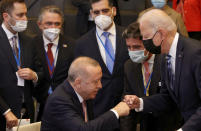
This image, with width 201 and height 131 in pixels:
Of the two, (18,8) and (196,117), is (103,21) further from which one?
(196,117)

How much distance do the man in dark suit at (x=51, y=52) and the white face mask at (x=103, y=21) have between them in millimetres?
435

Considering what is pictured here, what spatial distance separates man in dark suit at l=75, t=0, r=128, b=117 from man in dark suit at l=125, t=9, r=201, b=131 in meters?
1.23

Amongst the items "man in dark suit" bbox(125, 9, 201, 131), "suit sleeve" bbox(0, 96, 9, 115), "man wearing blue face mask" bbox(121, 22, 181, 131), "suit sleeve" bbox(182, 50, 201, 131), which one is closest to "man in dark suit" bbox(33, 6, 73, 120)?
"suit sleeve" bbox(0, 96, 9, 115)

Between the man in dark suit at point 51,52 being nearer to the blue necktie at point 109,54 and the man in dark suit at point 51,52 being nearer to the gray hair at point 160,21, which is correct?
the blue necktie at point 109,54

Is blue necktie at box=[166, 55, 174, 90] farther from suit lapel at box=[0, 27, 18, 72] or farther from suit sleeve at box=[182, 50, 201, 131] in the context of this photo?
suit lapel at box=[0, 27, 18, 72]

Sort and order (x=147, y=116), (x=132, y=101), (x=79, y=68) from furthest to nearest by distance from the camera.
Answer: (x=147, y=116) → (x=132, y=101) → (x=79, y=68)

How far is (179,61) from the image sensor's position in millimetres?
3643

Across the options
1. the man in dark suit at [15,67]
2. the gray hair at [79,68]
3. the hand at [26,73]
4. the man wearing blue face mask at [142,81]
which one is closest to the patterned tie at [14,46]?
the man in dark suit at [15,67]

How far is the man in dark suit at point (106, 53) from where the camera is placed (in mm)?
5074

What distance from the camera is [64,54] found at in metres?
5.21

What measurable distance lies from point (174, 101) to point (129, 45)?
0.88 m

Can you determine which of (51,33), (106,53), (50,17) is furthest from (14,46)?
(106,53)

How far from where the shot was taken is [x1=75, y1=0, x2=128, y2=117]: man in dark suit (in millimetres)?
5074

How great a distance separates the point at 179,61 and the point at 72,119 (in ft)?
3.33
